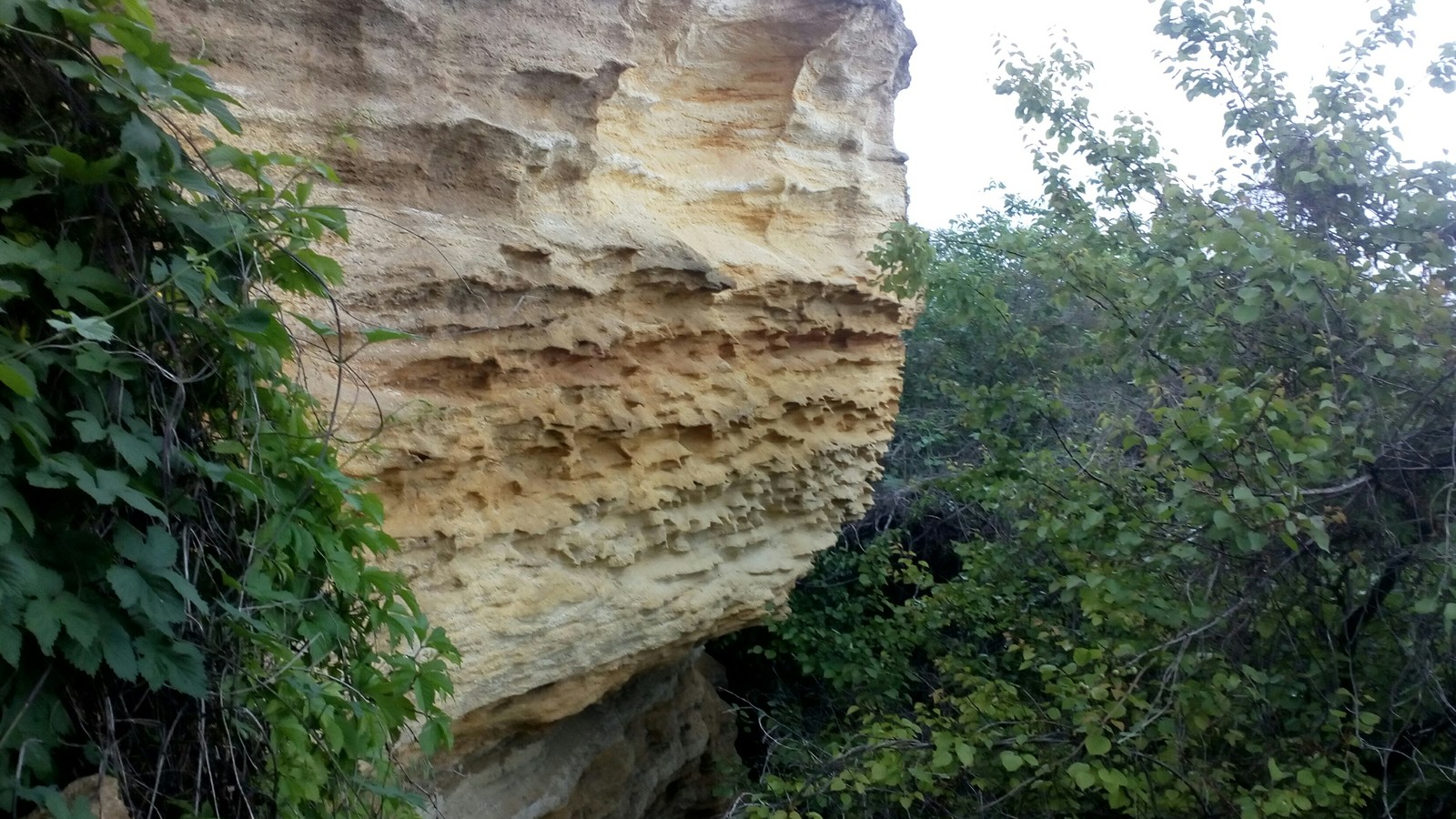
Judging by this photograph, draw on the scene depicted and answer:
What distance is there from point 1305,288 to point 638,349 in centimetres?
229

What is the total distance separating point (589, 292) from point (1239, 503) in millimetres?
2226

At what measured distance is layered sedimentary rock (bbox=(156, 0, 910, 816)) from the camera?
307 cm

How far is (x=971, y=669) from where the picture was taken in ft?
19.4

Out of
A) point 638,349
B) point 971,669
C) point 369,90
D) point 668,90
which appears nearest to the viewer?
point 369,90

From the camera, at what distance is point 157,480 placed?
6.65ft

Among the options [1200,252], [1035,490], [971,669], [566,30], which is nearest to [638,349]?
[566,30]

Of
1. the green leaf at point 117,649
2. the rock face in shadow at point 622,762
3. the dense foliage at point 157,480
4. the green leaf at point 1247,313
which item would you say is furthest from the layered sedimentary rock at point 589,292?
the green leaf at point 1247,313

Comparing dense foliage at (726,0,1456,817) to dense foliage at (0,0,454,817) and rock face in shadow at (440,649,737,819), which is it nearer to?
rock face in shadow at (440,649,737,819)

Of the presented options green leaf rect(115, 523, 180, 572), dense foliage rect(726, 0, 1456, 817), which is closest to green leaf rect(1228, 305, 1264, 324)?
dense foliage rect(726, 0, 1456, 817)

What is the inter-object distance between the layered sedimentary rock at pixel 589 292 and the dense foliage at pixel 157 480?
603 millimetres

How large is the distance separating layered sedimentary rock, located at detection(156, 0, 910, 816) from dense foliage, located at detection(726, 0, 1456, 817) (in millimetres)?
676

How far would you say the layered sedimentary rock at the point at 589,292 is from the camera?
3074 mm

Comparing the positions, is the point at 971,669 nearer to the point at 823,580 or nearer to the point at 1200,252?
the point at 823,580

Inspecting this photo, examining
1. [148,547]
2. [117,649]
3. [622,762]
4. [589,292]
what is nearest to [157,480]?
[148,547]
